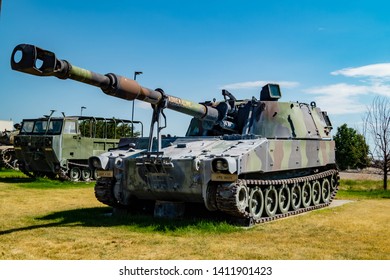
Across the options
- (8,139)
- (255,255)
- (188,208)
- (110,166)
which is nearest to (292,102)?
(188,208)

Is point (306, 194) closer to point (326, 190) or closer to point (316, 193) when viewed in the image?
point (316, 193)

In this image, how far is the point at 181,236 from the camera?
8586mm

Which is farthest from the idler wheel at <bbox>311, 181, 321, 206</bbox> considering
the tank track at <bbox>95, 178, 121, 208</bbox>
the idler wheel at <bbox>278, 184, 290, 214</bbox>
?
the tank track at <bbox>95, 178, 121, 208</bbox>

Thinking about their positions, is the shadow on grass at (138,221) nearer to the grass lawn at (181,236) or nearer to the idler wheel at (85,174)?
the grass lawn at (181,236)

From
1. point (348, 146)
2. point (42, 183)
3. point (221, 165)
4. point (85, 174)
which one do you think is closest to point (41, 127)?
point (42, 183)

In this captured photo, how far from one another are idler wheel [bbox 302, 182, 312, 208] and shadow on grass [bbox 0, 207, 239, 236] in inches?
107

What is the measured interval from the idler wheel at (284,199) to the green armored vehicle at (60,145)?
1096 cm

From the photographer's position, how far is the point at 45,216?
36.6ft

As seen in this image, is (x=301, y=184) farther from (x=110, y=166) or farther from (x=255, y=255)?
(x=255, y=255)

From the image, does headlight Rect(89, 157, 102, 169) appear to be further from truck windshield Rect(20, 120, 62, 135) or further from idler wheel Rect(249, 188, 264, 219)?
truck windshield Rect(20, 120, 62, 135)

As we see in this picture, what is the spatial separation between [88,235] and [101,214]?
2.76 meters

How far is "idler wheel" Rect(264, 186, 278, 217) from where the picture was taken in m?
10.7

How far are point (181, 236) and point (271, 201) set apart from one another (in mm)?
3106
